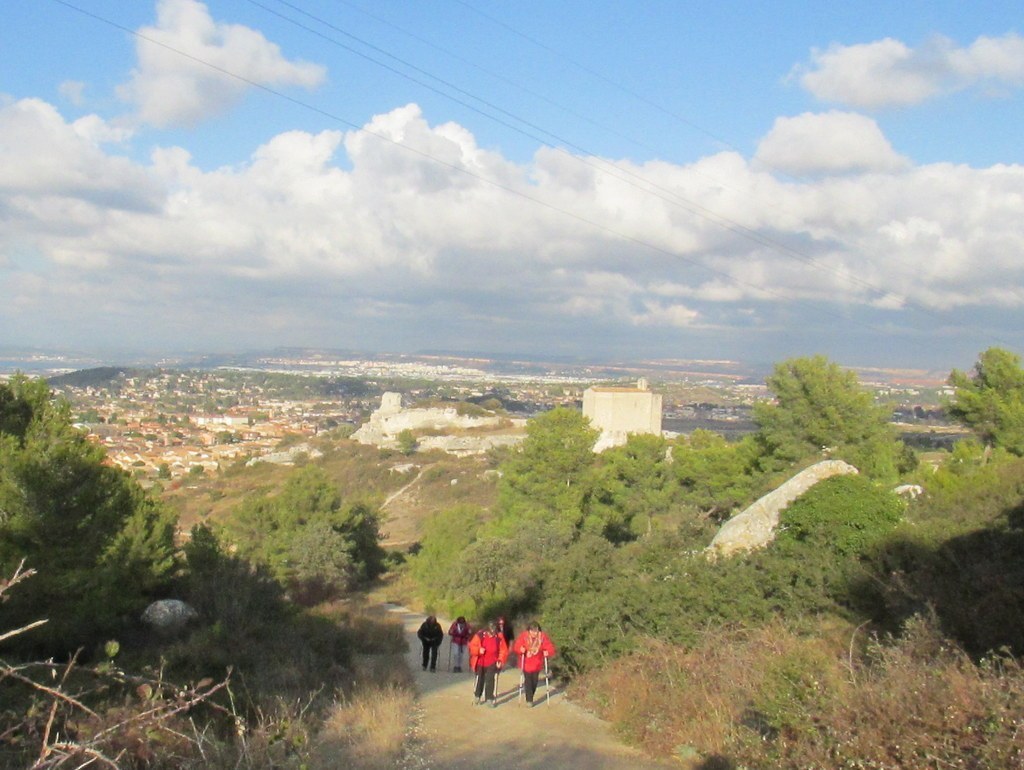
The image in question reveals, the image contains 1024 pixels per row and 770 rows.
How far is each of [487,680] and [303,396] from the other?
384 feet

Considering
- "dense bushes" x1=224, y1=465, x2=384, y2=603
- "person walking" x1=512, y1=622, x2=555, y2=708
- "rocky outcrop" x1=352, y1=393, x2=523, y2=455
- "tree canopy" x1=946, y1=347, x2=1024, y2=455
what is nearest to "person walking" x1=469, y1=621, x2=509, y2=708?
"person walking" x1=512, y1=622, x2=555, y2=708

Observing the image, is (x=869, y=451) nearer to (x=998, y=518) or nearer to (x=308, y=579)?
(x=998, y=518)

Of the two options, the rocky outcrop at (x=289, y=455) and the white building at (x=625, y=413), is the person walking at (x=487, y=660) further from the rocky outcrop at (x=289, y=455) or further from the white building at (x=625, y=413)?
the rocky outcrop at (x=289, y=455)

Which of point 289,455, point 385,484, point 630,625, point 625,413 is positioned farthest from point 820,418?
point 289,455

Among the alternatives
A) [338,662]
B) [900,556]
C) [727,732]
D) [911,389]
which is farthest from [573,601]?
[911,389]

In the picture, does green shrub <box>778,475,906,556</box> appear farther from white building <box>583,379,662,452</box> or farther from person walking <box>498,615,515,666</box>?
white building <box>583,379,662,452</box>

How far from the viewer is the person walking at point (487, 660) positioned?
32.0ft

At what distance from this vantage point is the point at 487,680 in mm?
10164

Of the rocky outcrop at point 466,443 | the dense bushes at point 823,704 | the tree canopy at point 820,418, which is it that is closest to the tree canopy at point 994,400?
the tree canopy at point 820,418

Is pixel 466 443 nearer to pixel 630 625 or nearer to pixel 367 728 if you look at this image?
pixel 630 625

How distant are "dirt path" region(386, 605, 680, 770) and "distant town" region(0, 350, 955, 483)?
2682 centimetres

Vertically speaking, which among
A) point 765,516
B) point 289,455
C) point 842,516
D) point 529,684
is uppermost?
point 842,516

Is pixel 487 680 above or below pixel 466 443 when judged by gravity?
above

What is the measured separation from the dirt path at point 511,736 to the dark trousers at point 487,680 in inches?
7.3
